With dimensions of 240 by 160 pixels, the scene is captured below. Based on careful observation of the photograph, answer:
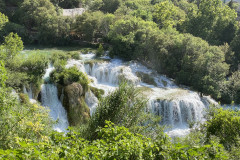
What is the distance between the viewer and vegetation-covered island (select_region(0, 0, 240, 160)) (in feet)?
18.7

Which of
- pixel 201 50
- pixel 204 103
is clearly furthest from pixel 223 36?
pixel 204 103

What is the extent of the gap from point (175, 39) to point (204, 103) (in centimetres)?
867

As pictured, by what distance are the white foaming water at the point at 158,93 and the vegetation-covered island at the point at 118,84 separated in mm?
96

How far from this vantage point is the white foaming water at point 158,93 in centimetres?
1998

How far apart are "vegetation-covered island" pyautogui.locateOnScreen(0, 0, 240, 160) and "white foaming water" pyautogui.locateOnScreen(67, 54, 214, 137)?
0.10 metres

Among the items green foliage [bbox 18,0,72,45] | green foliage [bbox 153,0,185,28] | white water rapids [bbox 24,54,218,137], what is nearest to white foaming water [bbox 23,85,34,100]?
white water rapids [bbox 24,54,218,137]

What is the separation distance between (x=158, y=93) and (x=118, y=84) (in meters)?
5.93

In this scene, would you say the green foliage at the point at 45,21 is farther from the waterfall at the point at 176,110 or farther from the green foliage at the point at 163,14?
the waterfall at the point at 176,110

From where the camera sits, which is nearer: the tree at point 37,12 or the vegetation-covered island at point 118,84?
the vegetation-covered island at point 118,84

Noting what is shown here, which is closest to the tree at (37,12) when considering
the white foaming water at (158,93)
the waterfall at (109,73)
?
the white foaming water at (158,93)

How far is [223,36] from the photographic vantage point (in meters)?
36.8

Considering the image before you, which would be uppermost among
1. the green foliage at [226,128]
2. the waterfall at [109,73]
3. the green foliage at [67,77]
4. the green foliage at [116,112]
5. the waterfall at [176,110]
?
the green foliage at [116,112]

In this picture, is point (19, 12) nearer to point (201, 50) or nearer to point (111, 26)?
point (111, 26)

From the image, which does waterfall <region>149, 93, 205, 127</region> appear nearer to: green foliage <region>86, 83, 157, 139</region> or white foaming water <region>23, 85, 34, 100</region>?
white foaming water <region>23, 85, 34, 100</region>
